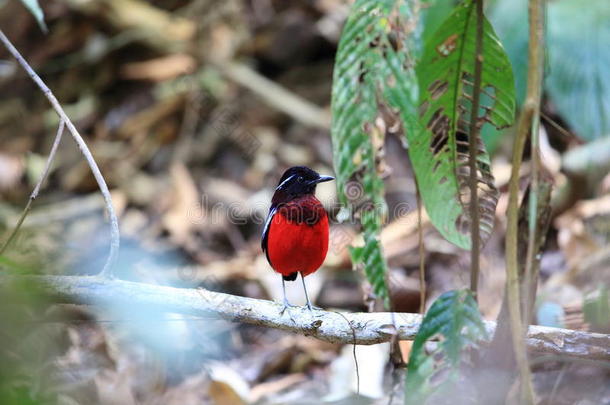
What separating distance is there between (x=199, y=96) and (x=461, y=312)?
18.0ft

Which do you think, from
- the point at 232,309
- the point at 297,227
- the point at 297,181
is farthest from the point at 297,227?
the point at 232,309

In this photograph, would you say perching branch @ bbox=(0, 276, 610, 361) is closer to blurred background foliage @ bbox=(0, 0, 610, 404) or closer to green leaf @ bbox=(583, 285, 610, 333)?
blurred background foliage @ bbox=(0, 0, 610, 404)

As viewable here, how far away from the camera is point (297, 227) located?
2.86 metres

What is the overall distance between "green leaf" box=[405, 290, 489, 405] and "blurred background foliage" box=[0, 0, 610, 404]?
36.9 inches

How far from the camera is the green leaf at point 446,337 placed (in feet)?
5.97

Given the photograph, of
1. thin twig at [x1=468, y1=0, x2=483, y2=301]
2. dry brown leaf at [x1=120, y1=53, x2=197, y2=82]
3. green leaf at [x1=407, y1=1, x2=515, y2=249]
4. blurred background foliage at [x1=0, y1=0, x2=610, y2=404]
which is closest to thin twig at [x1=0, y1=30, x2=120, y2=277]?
blurred background foliage at [x1=0, y1=0, x2=610, y2=404]

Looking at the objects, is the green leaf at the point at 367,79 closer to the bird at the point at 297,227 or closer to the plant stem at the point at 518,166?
the bird at the point at 297,227

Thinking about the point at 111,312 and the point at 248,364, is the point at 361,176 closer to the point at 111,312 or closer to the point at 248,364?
the point at 111,312

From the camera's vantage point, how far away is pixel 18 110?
716 cm

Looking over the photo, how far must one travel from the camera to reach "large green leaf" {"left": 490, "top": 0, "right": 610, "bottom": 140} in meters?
4.50

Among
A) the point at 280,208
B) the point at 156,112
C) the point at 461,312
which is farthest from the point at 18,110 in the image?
the point at 461,312

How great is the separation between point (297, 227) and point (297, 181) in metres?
0.20

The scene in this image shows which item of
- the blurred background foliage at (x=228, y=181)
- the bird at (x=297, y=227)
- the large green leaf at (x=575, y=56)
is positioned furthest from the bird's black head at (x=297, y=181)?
the large green leaf at (x=575, y=56)

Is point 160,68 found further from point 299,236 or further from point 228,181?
point 299,236
